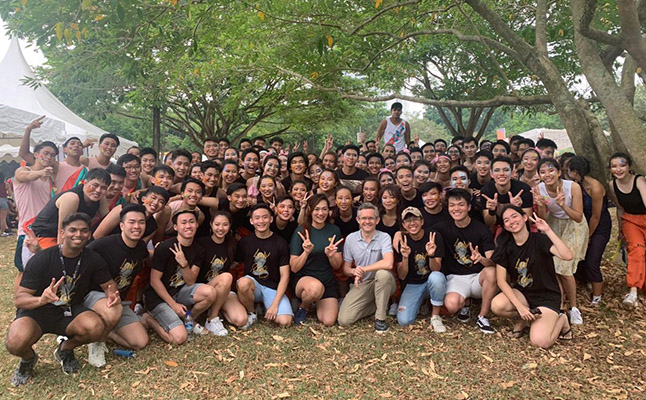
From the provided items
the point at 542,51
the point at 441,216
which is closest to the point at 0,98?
the point at 441,216

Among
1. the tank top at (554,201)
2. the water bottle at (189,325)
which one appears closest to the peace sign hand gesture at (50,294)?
the water bottle at (189,325)

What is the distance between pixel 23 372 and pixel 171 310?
4.30ft

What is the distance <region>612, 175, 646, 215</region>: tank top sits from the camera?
5.13m

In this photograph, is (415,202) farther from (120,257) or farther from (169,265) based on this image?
(120,257)

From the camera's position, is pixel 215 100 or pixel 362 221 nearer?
pixel 362 221

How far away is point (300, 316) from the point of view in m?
4.95

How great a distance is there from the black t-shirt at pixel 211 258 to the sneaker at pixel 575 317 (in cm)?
394

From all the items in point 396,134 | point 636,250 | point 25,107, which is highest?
point 396,134

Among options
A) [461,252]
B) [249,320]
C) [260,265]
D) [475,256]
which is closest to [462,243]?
[461,252]

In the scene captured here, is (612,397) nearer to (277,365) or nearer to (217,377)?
(277,365)

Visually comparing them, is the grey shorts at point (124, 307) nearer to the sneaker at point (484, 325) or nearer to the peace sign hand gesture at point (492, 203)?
the sneaker at point (484, 325)

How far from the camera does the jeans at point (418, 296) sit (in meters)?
4.77

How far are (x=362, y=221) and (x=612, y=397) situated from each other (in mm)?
2693

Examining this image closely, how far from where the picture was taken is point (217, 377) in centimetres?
374
